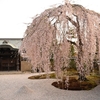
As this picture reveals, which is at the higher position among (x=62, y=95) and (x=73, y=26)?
(x=73, y=26)

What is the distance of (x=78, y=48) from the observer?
697 centimetres

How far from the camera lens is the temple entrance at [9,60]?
50.4 feet

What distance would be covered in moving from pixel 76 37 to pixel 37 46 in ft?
5.10

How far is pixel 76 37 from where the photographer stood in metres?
6.96

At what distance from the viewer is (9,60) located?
15672 mm

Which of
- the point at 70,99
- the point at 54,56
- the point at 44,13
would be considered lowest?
the point at 70,99

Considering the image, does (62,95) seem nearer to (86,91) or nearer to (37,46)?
(86,91)

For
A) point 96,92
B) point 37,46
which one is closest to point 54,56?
point 37,46

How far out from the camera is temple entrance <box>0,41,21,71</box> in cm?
1536

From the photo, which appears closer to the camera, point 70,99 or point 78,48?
point 70,99

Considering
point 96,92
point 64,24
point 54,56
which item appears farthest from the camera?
point 96,92

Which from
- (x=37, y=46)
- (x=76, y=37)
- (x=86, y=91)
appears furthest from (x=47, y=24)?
(x=86, y=91)

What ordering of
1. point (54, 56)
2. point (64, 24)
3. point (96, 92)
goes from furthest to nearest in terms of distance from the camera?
point (96, 92)
point (54, 56)
point (64, 24)

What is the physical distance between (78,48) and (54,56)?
1.05m
